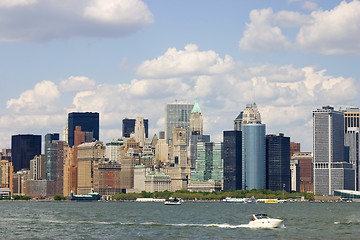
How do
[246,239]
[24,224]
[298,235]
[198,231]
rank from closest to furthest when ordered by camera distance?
1. [246,239]
2. [298,235]
3. [198,231]
4. [24,224]

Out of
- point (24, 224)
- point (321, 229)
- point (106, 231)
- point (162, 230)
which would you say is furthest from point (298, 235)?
point (24, 224)

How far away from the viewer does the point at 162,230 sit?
15375cm

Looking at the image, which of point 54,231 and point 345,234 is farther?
point 54,231

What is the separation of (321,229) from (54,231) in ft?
178

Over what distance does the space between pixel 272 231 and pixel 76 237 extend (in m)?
36.3

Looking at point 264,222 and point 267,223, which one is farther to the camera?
point 264,222

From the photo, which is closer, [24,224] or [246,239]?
[246,239]

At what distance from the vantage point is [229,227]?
157500 millimetres

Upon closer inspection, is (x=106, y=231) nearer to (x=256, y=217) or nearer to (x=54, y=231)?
→ (x=54, y=231)

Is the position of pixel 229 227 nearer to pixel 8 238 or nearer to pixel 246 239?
pixel 246 239

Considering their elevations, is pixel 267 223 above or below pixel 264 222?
below

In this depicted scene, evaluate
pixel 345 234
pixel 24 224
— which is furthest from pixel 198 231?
pixel 24 224

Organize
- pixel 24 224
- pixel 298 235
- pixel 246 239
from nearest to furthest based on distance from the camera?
pixel 246 239 → pixel 298 235 → pixel 24 224

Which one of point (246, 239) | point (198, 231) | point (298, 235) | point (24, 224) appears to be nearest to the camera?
point (246, 239)
